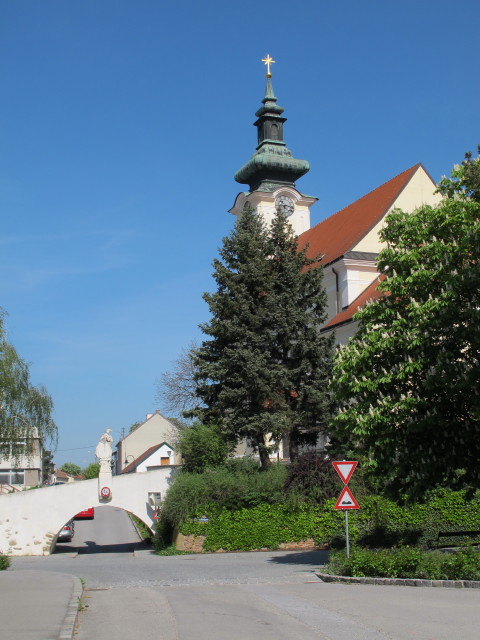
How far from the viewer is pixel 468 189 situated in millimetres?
17000

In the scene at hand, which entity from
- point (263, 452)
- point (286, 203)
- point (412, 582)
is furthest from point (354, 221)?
point (412, 582)

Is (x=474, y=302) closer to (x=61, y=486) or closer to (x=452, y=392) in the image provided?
(x=452, y=392)

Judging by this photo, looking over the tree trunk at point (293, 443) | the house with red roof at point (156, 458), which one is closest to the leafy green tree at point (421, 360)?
the tree trunk at point (293, 443)

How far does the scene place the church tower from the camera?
49875mm

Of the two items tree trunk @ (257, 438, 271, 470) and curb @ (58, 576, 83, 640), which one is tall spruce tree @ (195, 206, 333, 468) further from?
curb @ (58, 576, 83, 640)

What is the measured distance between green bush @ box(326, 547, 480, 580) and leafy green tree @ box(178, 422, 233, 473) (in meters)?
12.7

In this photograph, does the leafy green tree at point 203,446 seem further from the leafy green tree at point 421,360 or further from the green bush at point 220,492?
the leafy green tree at point 421,360

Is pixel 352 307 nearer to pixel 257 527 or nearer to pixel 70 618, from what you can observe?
pixel 257 527

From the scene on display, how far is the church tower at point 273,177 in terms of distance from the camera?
4988cm

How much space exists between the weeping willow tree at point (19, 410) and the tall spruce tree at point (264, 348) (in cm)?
994

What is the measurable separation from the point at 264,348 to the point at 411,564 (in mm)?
14752

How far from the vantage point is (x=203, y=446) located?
27844mm

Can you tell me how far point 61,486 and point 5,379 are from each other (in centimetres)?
616

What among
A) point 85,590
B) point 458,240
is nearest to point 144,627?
point 85,590
